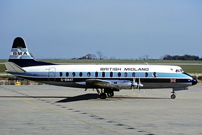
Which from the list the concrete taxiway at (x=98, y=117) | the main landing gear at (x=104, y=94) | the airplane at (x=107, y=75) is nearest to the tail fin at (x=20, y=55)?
the airplane at (x=107, y=75)

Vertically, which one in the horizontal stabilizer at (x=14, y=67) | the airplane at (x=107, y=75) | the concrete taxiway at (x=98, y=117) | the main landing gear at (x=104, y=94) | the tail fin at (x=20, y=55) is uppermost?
the tail fin at (x=20, y=55)

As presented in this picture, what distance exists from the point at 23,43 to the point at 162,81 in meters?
15.6

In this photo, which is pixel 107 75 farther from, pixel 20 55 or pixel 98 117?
pixel 98 117

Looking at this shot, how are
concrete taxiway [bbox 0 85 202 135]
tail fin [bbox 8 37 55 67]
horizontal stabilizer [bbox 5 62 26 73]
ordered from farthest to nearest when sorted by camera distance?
tail fin [bbox 8 37 55 67] < horizontal stabilizer [bbox 5 62 26 73] < concrete taxiway [bbox 0 85 202 135]

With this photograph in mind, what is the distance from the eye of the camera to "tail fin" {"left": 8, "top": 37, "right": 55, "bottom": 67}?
36541 millimetres

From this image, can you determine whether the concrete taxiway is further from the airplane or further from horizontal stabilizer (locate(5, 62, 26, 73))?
horizontal stabilizer (locate(5, 62, 26, 73))

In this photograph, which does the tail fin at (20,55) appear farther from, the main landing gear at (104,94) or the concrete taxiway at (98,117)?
the main landing gear at (104,94)

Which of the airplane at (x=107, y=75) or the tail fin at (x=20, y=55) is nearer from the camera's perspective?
the airplane at (x=107, y=75)

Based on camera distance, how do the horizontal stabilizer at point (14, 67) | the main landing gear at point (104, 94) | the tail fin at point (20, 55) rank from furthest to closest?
the tail fin at point (20, 55), the horizontal stabilizer at point (14, 67), the main landing gear at point (104, 94)

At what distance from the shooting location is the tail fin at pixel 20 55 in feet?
120

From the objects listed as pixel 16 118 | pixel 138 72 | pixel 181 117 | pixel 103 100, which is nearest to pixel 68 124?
pixel 16 118

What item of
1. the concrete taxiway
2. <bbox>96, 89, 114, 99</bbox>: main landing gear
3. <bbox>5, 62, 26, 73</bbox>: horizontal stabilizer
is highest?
<bbox>5, 62, 26, 73</bbox>: horizontal stabilizer

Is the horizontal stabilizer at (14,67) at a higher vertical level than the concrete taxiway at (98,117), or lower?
higher

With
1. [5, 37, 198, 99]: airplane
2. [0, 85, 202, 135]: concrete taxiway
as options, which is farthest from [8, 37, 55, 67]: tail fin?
[0, 85, 202, 135]: concrete taxiway
